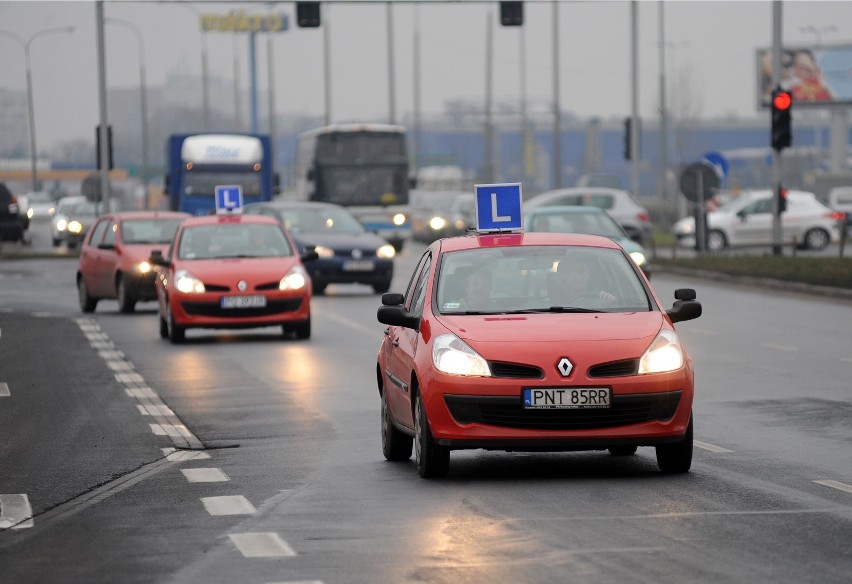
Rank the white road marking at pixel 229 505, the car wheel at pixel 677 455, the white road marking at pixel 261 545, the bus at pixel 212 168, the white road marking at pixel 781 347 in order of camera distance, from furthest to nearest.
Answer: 1. the bus at pixel 212 168
2. the white road marking at pixel 781 347
3. the car wheel at pixel 677 455
4. the white road marking at pixel 229 505
5. the white road marking at pixel 261 545

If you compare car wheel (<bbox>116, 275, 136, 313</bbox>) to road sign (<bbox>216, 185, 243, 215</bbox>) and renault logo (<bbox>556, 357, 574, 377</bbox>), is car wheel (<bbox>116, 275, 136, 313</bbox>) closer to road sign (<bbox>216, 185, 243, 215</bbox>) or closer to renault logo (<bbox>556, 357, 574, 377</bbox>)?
road sign (<bbox>216, 185, 243, 215</bbox>)

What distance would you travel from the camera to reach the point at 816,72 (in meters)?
94.7

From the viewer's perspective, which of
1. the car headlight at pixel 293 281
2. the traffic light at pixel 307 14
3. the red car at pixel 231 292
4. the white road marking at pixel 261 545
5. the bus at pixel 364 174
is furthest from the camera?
the bus at pixel 364 174

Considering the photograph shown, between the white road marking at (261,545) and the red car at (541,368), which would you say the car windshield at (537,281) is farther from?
the white road marking at (261,545)

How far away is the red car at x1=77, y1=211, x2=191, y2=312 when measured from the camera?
30.6 m


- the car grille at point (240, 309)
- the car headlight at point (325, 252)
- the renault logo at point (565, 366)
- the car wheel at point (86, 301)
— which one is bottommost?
the car wheel at point (86, 301)

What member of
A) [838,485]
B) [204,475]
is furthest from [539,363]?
[204,475]

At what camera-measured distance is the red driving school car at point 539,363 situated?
10750 millimetres

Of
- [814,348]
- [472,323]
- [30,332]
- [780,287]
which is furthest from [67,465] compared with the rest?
[780,287]

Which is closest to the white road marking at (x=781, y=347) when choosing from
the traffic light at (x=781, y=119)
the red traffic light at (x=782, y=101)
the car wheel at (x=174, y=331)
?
the car wheel at (x=174, y=331)

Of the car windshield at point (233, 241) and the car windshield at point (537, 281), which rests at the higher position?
the car windshield at point (537, 281)

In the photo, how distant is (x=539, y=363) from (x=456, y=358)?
48cm

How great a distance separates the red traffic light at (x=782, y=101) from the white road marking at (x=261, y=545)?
98.3ft

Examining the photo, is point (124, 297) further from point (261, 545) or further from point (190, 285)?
point (261, 545)
